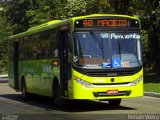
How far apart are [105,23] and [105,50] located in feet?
3.29

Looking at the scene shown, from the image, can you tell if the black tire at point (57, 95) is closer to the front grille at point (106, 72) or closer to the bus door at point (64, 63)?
the bus door at point (64, 63)

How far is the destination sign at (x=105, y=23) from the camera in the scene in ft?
57.9

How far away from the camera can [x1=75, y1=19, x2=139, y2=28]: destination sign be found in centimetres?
1764

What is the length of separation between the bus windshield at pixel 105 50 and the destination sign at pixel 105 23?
291 mm

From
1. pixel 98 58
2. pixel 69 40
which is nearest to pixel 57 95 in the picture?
pixel 69 40

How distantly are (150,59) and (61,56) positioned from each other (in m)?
29.3

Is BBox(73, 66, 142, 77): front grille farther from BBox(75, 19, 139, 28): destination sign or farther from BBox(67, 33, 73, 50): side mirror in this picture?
BBox(75, 19, 139, 28): destination sign

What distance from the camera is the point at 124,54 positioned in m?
17.7

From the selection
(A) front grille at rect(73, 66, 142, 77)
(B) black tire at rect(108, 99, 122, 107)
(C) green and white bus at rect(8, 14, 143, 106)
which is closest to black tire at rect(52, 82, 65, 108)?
(C) green and white bus at rect(8, 14, 143, 106)

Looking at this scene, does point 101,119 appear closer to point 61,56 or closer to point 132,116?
point 132,116

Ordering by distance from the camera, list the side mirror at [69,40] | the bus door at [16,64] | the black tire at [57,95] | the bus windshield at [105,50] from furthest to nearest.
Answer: the bus door at [16,64] < the black tire at [57,95] < the side mirror at [69,40] < the bus windshield at [105,50]

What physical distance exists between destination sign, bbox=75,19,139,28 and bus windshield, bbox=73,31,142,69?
29 cm

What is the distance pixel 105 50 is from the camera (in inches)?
689

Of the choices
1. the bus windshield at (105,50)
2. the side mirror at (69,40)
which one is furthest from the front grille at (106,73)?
the side mirror at (69,40)
